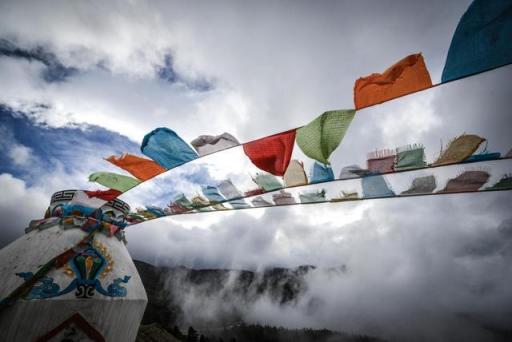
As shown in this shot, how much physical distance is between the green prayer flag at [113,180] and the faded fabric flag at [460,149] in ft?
17.6

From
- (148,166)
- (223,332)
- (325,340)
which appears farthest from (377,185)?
(325,340)

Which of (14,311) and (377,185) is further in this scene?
(377,185)

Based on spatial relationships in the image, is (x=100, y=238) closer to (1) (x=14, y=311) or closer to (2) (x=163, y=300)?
(1) (x=14, y=311)

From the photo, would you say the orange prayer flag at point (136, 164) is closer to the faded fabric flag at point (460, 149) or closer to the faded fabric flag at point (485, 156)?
the faded fabric flag at point (460, 149)

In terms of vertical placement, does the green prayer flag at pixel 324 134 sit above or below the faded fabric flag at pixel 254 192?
above

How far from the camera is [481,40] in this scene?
2559mm

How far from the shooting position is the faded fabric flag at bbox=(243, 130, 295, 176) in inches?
158

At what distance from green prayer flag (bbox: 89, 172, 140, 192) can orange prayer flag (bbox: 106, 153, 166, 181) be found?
15.3 inches

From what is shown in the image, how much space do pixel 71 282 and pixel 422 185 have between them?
6401mm

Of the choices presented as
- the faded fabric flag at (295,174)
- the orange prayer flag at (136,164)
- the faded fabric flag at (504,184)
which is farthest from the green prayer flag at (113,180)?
the faded fabric flag at (504,184)

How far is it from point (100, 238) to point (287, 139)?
14.9ft

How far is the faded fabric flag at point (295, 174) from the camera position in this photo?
4387mm

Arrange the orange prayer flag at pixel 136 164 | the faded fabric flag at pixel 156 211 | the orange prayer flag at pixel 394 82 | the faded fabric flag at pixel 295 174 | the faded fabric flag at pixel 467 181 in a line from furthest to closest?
the faded fabric flag at pixel 156 211 < the orange prayer flag at pixel 136 164 < the faded fabric flag at pixel 295 174 < the faded fabric flag at pixel 467 181 < the orange prayer flag at pixel 394 82

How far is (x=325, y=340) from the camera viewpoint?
150m
